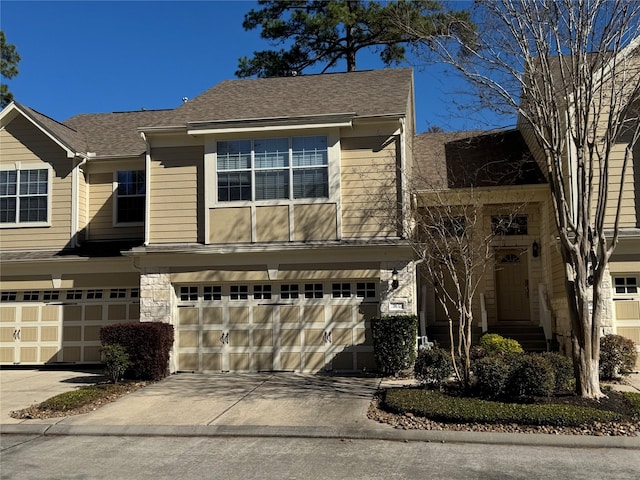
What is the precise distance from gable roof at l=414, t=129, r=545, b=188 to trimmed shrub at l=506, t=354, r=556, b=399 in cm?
627

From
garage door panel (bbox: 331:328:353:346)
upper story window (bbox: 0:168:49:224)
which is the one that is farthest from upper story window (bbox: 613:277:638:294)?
upper story window (bbox: 0:168:49:224)

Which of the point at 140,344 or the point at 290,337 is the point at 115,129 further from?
the point at 290,337

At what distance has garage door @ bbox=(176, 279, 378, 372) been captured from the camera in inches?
541

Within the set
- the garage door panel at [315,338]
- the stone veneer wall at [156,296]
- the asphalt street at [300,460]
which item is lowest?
the asphalt street at [300,460]

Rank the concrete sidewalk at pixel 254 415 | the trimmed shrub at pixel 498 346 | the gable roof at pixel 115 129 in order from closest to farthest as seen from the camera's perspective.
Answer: the concrete sidewalk at pixel 254 415 < the trimmed shrub at pixel 498 346 < the gable roof at pixel 115 129

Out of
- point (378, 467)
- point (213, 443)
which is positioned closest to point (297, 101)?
point (213, 443)

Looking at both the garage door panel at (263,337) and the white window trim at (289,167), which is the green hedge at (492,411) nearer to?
the garage door panel at (263,337)

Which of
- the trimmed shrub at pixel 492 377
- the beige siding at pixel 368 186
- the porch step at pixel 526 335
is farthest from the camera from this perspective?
the porch step at pixel 526 335

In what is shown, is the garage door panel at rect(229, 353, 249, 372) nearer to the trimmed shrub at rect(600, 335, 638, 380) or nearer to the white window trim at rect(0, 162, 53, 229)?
the white window trim at rect(0, 162, 53, 229)

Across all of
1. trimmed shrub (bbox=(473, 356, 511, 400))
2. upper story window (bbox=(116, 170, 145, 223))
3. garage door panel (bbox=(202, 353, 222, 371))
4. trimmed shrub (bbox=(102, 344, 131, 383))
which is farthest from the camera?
upper story window (bbox=(116, 170, 145, 223))

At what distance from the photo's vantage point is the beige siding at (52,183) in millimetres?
16141

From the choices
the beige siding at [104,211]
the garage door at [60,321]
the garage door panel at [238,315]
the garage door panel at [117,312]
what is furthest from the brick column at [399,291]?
the beige siding at [104,211]

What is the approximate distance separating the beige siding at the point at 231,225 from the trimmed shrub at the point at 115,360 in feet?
10.4

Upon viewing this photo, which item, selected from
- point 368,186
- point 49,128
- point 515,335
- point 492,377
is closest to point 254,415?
point 492,377
